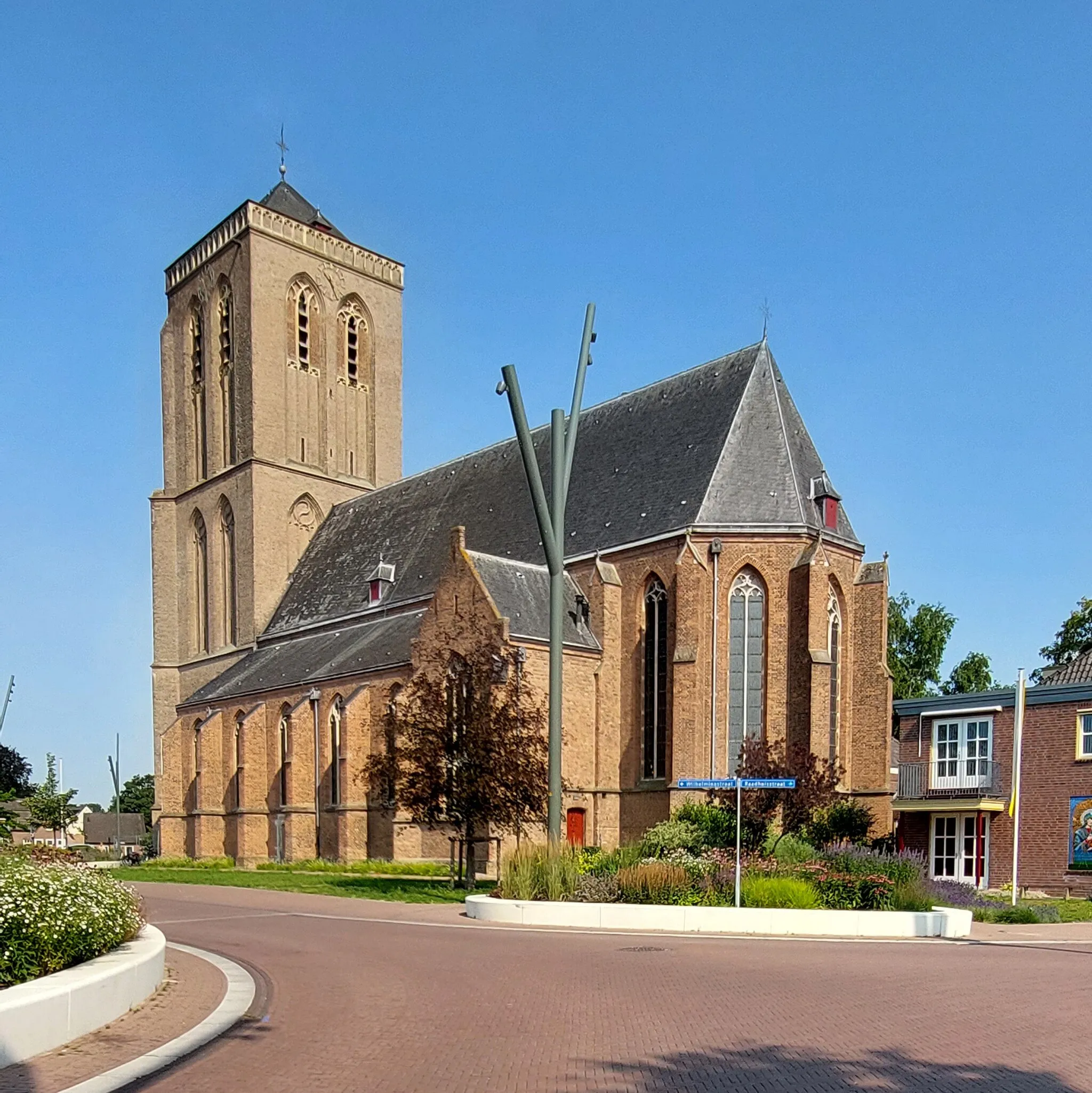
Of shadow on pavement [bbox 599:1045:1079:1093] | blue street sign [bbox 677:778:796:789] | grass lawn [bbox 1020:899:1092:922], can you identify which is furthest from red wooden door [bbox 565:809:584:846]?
shadow on pavement [bbox 599:1045:1079:1093]

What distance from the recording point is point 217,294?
179 ft

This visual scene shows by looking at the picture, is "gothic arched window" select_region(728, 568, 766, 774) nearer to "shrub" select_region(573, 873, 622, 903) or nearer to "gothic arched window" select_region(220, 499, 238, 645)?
"shrub" select_region(573, 873, 622, 903)

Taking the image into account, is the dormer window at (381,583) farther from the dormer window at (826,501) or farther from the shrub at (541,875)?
the shrub at (541,875)

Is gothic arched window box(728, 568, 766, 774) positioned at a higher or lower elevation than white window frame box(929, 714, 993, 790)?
higher

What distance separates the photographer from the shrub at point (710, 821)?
23953 mm

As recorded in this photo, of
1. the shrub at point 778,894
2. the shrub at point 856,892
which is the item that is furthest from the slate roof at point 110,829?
the shrub at point 856,892

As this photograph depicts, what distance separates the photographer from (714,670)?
33219 mm

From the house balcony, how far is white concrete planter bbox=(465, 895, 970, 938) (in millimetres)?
15753

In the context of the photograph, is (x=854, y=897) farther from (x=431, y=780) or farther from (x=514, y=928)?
(x=431, y=780)

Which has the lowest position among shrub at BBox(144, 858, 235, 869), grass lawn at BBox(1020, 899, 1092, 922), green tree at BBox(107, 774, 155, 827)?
green tree at BBox(107, 774, 155, 827)

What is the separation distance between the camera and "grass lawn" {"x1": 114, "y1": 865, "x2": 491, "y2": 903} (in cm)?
2333

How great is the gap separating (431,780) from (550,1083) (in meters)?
16.9

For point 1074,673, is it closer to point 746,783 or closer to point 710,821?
point 710,821

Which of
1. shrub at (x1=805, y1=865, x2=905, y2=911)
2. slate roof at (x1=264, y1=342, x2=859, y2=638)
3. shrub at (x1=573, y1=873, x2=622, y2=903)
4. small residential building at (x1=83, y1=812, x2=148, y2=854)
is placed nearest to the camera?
shrub at (x1=805, y1=865, x2=905, y2=911)
